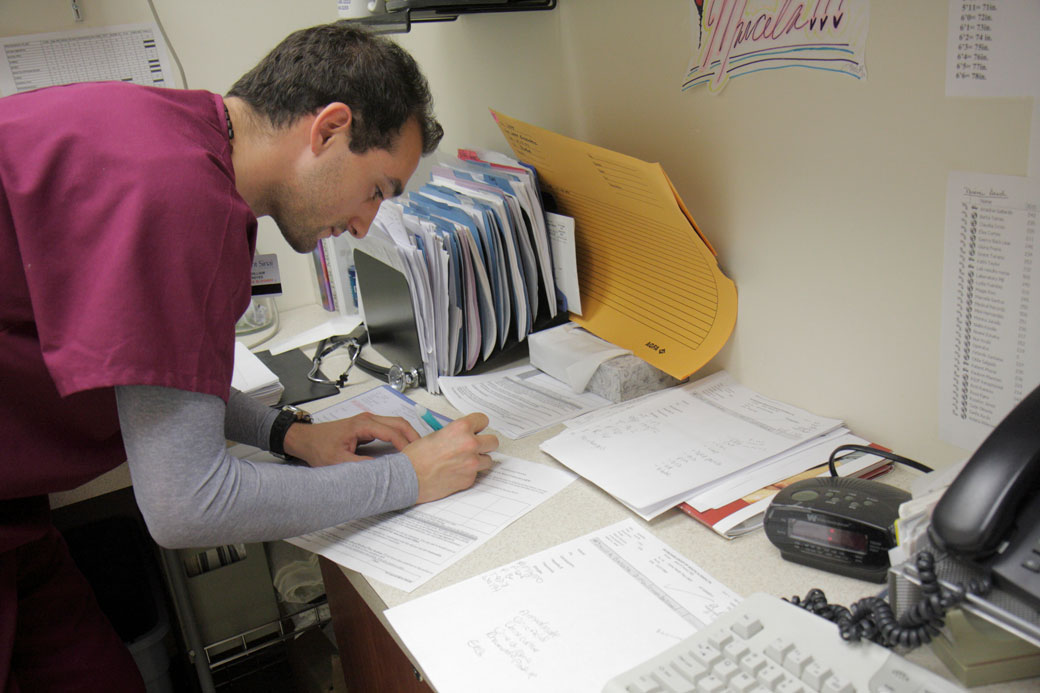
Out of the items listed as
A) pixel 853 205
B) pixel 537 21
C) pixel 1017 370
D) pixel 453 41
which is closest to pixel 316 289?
pixel 453 41

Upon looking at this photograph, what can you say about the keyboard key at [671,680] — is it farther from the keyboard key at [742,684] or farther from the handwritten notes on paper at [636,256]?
the handwritten notes on paper at [636,256]

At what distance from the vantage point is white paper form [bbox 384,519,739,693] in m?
0.68

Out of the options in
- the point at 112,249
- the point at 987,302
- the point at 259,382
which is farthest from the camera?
the point at 259,382

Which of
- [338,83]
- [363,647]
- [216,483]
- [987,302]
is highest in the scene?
[338,83]

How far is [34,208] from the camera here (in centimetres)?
73

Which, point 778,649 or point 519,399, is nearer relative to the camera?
point 778,649

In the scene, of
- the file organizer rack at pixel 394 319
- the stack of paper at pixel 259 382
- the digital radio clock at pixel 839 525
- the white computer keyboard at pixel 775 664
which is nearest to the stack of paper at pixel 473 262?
the file organizer rack at pixel 394 319

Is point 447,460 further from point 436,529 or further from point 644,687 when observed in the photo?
point 644,687

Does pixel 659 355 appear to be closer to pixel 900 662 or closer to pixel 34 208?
pixel 900 662

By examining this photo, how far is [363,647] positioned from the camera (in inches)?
47.6

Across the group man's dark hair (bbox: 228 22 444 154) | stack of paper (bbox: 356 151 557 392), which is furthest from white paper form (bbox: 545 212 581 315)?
man's dark hair (bbox: 228 22 444 154)

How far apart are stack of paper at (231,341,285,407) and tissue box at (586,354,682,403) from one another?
54 cm

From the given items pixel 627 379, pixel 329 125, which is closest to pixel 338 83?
pixel 329 125

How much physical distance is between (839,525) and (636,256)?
629 millimetres
